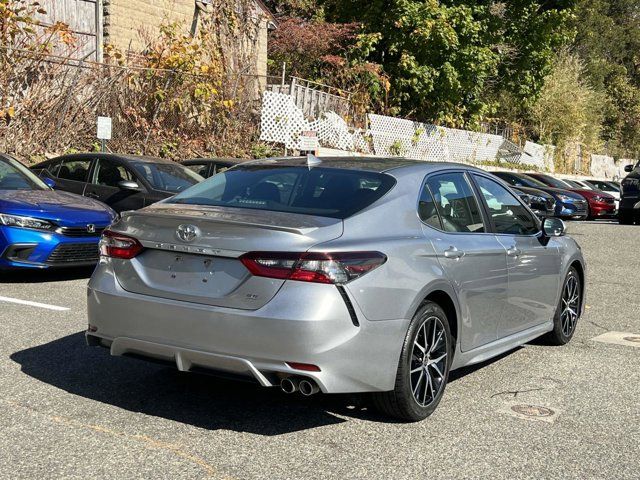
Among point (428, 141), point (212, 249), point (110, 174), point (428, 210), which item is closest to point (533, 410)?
point (428, 210)

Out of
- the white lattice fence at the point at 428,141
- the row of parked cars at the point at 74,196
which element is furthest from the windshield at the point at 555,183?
the row of parked cars at the point at 74,196

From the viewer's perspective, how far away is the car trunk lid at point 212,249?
177 inches

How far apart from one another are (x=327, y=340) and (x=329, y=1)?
31.0 metres

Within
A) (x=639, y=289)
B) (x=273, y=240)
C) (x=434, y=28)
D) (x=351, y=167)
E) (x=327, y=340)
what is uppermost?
(x=434, y=28)

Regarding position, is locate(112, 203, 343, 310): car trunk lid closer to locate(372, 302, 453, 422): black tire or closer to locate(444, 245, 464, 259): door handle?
locate(372, 302, 453, 422): black tire

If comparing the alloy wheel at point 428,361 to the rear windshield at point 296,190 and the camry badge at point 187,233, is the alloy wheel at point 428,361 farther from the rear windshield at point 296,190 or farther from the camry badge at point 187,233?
the camry badge at point 187,233

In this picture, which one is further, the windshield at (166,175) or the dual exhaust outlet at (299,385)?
the windshield at (166,175)

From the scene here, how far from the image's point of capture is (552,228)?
6836mm

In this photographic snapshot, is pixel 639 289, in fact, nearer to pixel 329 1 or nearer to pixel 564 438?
pixel 564 438

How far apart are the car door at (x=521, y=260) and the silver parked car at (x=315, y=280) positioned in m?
0.18

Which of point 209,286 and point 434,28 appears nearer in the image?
point 209,286

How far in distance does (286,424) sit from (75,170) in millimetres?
9012

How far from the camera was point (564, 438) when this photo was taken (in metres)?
4.79

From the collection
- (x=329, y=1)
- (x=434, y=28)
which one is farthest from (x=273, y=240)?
(x=329, y=1)
